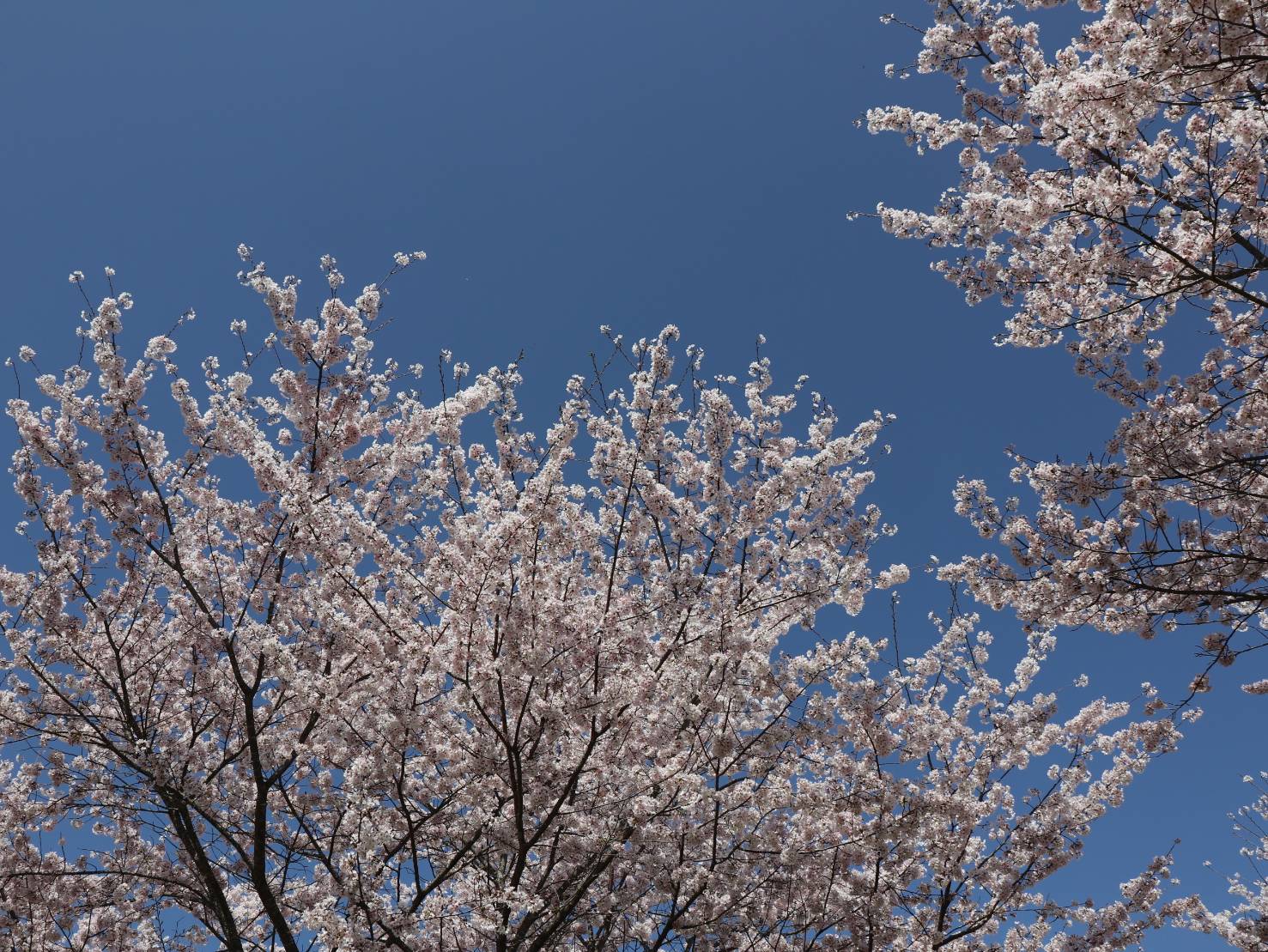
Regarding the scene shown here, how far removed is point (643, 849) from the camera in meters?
7.37

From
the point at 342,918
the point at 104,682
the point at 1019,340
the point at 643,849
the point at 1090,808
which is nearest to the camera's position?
→ the point at 342,918

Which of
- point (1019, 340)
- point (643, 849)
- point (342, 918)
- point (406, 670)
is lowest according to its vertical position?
point (342, 918)

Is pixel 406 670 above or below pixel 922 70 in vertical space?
below

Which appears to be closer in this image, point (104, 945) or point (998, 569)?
point (998, 569)

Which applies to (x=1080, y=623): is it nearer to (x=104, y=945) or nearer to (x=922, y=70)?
(x=922, y=70)

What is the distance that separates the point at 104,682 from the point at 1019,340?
9.44m

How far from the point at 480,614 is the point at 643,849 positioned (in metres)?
2.86

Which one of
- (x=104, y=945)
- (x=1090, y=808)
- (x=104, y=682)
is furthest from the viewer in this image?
(x=1090, y=808)

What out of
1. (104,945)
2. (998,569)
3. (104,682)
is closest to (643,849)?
(998,569)

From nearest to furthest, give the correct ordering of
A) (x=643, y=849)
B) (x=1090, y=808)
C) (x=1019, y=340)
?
(x=643, y=849) < (x=1019, y=340) < (x=1090, y=808)

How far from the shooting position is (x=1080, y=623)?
749cm

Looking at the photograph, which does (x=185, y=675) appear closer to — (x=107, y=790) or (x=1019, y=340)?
(x=107, y=790)

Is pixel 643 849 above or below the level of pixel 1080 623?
below

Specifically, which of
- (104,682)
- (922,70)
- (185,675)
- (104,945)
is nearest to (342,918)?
(104,682)
